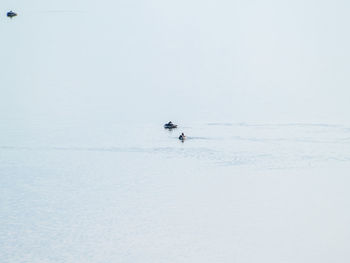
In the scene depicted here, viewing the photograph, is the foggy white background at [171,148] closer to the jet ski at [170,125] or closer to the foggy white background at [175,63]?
the foggy white background at [175,63]

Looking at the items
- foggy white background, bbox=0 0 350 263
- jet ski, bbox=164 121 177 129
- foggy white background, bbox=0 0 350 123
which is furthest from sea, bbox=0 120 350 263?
foggy white background, bbox=0 0 350 123

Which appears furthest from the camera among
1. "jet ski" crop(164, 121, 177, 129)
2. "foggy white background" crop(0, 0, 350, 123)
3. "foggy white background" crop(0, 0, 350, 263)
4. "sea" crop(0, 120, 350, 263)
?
"foggy white background" crop(0, 0, 350, 123)

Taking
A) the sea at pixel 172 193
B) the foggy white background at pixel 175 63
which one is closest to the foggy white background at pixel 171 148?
the sea at pixel 172 193

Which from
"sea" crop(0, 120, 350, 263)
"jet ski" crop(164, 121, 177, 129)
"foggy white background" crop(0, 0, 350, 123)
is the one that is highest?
"foggy white background" crop(0, 0, 350, 123)

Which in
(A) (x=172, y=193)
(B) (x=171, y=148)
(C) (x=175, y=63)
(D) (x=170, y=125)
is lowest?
(A) (x=172, y=193)

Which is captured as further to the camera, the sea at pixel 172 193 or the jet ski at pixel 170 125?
the jet ski at pixel 170 125

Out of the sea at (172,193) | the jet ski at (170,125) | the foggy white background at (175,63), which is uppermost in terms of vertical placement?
the foggy white background at (175,63)

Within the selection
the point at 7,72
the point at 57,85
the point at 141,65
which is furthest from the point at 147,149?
the point at 141,65

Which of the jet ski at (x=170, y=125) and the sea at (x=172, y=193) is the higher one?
the jet ski at (x=170, y=125)

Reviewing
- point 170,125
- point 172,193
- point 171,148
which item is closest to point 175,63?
point 170,125

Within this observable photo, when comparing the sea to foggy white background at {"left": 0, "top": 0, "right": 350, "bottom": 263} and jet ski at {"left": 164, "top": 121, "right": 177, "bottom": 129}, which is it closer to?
foggy white background at {"left": 0, "top": 0, "right": 350, "bottom": 263}

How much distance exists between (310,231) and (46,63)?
3345 inches

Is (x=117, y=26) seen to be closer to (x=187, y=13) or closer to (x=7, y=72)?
(x=187, y=13)

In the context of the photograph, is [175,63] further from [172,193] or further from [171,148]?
[172,193]
